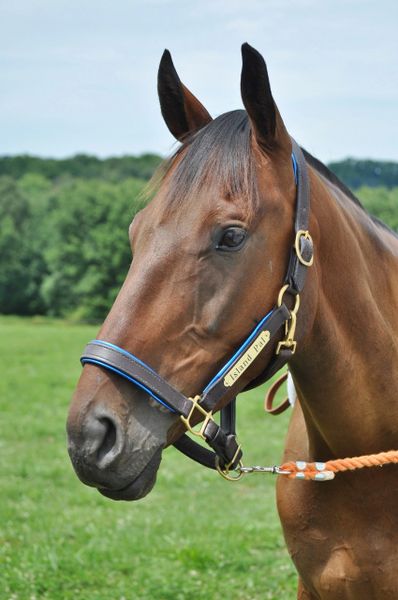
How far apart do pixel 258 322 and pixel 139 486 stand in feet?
2.05

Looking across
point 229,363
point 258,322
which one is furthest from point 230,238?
point 229,363

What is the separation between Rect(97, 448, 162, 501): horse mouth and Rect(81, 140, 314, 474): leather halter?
153mm

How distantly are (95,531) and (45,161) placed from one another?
14265cm

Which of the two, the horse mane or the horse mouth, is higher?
the horse mane

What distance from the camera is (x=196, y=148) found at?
2.43 meters

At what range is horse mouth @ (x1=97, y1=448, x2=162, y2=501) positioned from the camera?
2.15 meters

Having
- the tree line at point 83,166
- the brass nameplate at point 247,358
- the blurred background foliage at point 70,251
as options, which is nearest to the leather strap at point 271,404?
the brass nameplate at point 247,358

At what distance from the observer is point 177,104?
108 inches

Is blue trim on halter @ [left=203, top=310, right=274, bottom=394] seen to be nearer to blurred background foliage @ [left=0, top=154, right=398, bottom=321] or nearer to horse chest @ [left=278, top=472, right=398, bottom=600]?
horse chest @ [left=278, top=472, right=398, bottom=600]

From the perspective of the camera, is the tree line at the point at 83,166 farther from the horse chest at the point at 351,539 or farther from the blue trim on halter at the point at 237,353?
the blue trim on halter at the point at 237,353

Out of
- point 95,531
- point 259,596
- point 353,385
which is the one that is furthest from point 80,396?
point 95,531

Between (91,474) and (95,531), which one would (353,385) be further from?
(95,531)

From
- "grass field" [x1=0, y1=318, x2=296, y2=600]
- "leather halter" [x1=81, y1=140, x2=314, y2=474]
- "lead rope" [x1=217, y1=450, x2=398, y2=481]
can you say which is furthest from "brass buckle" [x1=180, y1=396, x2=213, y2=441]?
"grass field" [x1=0, y1=318, x2=296, y2=600]

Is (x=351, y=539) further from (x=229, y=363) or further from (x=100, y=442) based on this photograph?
(x=100, y=442)
